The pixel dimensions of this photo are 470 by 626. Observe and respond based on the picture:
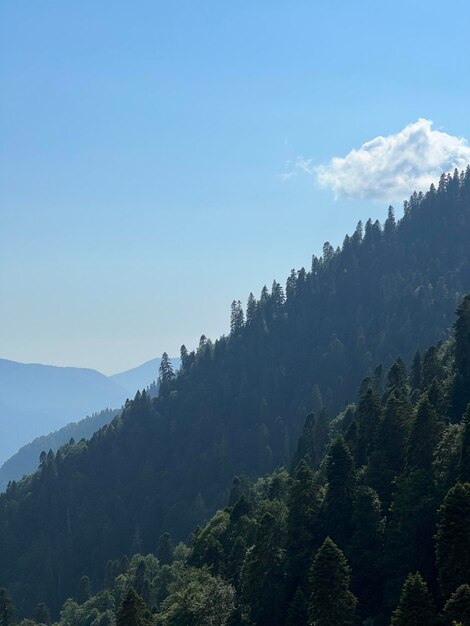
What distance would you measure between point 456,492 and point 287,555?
2552 centimetres

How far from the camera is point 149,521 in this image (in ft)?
649

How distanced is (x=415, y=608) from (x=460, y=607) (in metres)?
2.83

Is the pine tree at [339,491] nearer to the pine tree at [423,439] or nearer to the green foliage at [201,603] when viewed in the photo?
the pine tree at [423,439]

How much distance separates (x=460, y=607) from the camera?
41.6 metres

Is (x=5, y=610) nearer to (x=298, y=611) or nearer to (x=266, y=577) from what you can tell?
(x=266, y=577)

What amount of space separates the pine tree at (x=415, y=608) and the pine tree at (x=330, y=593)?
774cm

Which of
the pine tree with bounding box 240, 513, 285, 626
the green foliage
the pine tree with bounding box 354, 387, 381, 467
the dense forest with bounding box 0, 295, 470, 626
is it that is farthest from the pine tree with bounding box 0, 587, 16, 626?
the pine tree with bounding box 354, 387, 381, 467

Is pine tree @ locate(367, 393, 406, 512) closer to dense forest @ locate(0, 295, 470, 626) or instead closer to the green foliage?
dense forest @ locate(0, 295, 470, 626)

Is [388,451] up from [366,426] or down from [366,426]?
down

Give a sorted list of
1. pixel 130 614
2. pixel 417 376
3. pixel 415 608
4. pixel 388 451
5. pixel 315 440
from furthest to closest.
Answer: pixel 315 440 → pixel 417 376 → pixel 388 451 → pixel 130 614 → pixel 415 608

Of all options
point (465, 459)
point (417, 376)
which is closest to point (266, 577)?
point (465, 459)

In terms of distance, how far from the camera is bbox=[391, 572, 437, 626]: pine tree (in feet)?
142

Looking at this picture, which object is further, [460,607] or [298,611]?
[298,611]

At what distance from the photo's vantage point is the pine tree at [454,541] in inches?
1841
